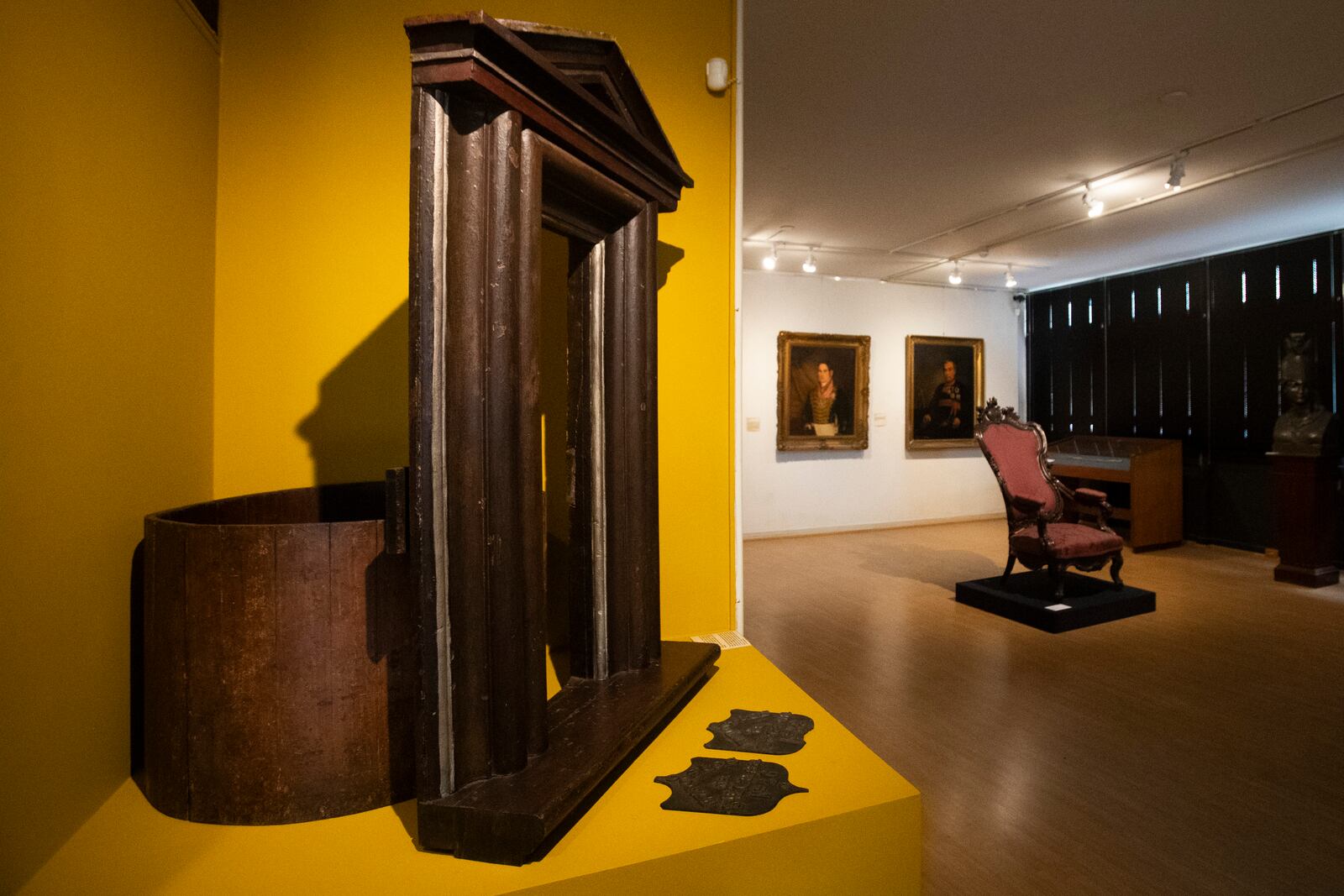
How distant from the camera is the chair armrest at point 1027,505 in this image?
530cm

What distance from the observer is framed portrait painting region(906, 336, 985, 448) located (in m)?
9.94

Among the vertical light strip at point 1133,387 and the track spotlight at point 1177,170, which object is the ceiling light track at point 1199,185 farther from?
the vertical light strip at point 1133,387

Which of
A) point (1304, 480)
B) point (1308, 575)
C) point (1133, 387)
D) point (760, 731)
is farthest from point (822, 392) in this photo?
point (760, 731)

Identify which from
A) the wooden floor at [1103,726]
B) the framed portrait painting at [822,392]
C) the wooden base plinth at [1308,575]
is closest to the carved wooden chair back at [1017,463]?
the wooden floor at [1103,726]

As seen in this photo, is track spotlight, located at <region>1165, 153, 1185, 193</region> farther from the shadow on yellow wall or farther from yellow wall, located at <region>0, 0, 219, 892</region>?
yellow wall, located at <region>0, 0, 219, 892</region>

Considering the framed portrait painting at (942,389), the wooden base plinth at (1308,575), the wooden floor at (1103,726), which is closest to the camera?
the wooden floor at (1103,726)

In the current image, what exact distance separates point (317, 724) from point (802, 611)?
4.68m

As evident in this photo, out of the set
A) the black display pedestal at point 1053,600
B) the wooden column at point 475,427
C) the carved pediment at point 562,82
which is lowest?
the black display pedestal at point 1053,600

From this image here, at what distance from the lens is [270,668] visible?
1.07 m

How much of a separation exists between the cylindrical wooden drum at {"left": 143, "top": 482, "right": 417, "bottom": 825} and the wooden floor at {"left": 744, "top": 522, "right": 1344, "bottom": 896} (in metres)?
1.86

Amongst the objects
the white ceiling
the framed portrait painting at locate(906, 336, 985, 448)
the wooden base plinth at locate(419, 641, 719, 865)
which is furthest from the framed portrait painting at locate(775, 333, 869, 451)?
the wooden base plinth at locate(419, 641, 719, 865)

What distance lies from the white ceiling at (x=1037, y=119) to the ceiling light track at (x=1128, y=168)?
3cm

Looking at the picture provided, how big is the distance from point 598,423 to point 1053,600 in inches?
193

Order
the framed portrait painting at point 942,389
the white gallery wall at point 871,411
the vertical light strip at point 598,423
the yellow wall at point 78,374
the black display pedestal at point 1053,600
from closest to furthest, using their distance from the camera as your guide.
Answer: the yellow wall at point 78,374, the vertical light strip at point 598,423, the black display pedestal at point 1053,600, the white gallery wall at point 871,411, the framed portrait painting at point 942,389
